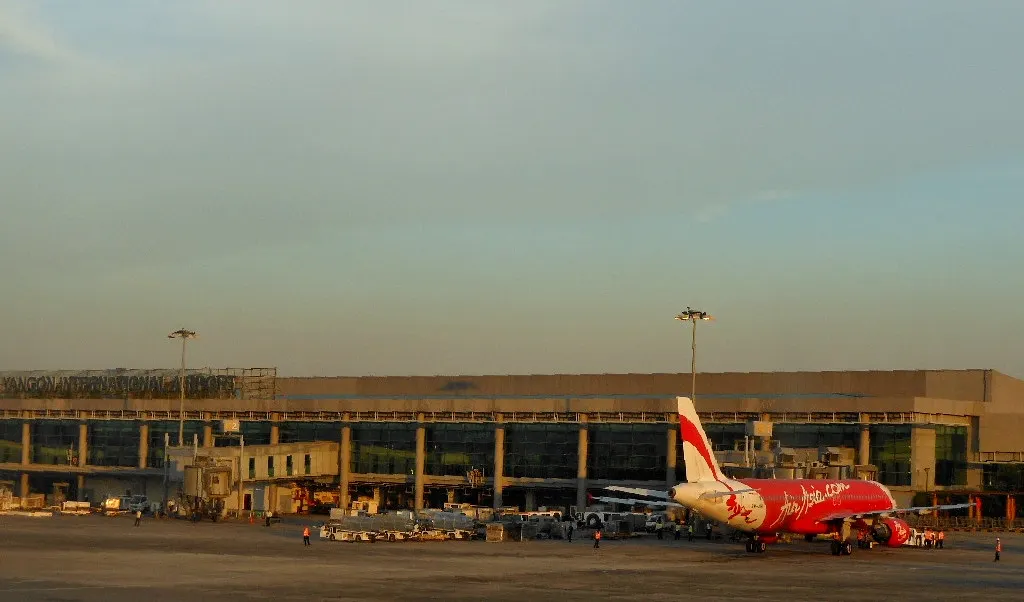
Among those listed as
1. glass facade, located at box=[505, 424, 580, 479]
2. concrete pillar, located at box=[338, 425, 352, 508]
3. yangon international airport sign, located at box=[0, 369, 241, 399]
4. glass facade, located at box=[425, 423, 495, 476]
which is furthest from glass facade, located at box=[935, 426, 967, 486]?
yangon international airport sign, located at box=[0, 369, 241, 399]

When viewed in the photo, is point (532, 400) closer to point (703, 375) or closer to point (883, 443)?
point (703, 375)

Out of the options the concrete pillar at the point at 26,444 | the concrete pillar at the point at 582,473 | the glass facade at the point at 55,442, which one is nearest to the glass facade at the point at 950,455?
the concrete pillar at the point at 582,473

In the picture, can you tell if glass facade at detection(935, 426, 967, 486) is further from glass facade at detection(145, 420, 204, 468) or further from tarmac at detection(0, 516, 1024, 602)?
glass facade at detection(145, 420, 204, 468)

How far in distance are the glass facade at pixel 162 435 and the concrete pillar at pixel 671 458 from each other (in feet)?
170

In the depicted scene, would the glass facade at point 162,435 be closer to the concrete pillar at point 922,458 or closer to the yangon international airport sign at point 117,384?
the yangon international airport sign at point 117,384

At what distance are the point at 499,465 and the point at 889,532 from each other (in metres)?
48.9

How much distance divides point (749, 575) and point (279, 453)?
67.8 meters

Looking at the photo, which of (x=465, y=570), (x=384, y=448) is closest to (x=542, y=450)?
(x=384, y=448)

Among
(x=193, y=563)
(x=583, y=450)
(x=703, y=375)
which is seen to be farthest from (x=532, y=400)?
(x=193, y=563)

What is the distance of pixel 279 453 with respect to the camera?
116688 millimetres

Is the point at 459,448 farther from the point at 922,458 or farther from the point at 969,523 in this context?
the point at 969,523

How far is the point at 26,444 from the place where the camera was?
143625 millimetres

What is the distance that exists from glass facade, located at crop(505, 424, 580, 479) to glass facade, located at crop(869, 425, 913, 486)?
1057 inches

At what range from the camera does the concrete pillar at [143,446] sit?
136 metres
